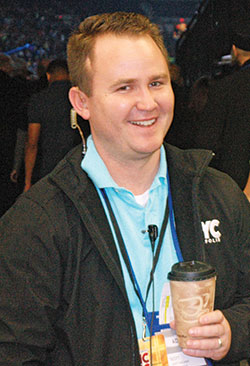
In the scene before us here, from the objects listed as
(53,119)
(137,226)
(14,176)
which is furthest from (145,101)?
(14,176)

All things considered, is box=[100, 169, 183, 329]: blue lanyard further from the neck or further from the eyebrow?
the eyebrow

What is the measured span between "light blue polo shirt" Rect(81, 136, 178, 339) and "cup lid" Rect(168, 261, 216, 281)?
227 mm

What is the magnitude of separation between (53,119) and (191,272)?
3.22 metres

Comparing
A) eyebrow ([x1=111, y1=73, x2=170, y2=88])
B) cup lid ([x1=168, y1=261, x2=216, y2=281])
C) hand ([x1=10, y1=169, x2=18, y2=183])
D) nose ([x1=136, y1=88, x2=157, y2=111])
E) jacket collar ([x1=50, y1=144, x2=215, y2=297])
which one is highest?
eyebrow ([x1=111, y1=73, x2=170, y2=88])

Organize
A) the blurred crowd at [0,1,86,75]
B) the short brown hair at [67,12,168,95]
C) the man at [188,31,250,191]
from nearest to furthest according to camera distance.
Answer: the short brown hair at [67,12,168,95], the man at [188,31,250,191], the blurred crowd at [0,1,86,75]

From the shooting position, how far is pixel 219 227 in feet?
5.53

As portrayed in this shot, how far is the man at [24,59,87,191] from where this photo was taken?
431 cm

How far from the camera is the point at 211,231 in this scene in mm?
1671

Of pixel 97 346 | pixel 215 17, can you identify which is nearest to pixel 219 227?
pixel 97 346

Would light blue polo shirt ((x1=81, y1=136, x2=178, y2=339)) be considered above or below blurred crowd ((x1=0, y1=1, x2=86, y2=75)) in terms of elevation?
below

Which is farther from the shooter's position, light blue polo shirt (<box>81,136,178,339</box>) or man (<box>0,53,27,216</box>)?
man (<box>0,53,27,216</box>)

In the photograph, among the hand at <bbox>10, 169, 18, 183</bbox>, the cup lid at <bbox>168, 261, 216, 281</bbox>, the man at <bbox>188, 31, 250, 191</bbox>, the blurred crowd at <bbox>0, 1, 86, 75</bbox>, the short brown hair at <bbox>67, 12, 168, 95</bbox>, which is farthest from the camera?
the blurred crowd at <bbox>0, 1, 86, 75</bbox>

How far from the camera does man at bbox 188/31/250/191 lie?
3.07 meters

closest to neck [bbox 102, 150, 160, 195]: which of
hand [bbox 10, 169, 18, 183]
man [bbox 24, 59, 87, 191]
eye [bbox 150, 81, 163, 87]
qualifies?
eye [bbox 150, 81, 163, 87]
